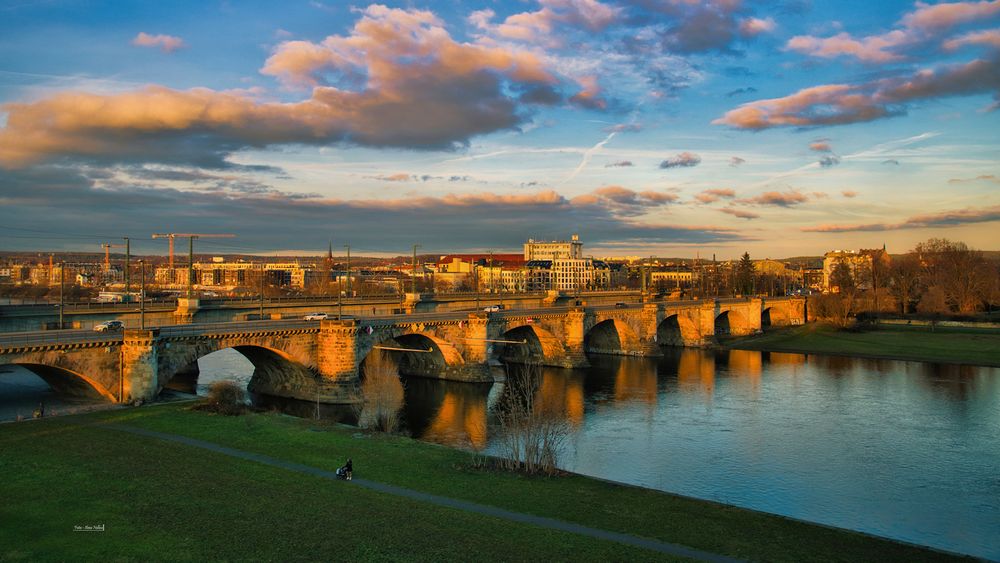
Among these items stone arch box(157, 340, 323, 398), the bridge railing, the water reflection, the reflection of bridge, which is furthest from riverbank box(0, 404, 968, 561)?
stone arch box(157, 340, 323, 398)

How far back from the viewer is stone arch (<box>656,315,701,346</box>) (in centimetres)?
9219

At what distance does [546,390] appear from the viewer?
56438 millimetres

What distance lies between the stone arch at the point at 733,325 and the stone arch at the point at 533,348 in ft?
136

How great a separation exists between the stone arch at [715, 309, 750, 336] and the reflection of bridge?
23.1 m

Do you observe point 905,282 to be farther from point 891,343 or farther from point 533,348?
point 533,348

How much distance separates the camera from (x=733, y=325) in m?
107

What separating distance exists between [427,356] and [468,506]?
40690 millimetres

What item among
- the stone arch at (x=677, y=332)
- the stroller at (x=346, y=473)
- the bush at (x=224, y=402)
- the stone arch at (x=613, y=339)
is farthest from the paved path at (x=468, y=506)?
the stone arch at (x=677, y=332)

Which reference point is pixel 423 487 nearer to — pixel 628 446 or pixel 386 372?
pixel 628 446

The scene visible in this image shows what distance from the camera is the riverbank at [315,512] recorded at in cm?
1814

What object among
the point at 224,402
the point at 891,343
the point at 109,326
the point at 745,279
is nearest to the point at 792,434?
the point at 224,402

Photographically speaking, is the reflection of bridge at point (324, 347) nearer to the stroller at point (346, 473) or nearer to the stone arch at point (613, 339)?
the stone arch at point (613, 339)

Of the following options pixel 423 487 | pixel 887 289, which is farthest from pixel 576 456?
pixel 887 289

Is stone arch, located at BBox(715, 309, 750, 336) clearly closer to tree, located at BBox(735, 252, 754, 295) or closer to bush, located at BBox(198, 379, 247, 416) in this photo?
tree, located at BBox(735, 252, 754, 295)
